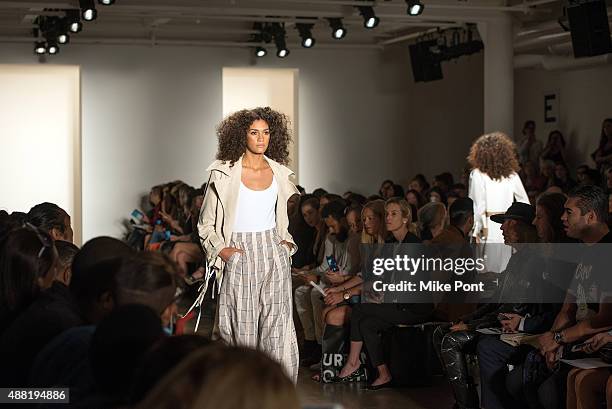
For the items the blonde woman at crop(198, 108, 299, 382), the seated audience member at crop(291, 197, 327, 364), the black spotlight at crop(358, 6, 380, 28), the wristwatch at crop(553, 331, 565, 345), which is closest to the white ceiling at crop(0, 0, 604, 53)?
the black spotlight at crop(358, 6, 380, 28)

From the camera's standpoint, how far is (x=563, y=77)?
470 inches

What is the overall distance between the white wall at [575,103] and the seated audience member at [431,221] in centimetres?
512

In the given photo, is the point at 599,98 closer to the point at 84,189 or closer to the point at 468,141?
the point at 468,141

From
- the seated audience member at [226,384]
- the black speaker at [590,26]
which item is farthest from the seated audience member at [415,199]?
the seated audience member at [226,384]

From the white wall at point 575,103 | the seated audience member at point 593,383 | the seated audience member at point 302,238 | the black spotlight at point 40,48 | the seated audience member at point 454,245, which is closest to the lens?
the seated audience member at point 593,383

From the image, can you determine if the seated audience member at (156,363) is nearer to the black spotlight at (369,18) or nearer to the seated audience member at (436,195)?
the seated audience member at (436,195)

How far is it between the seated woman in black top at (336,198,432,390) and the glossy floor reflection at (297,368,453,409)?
0.10 metres

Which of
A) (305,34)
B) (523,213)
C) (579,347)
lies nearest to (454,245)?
(523,213)

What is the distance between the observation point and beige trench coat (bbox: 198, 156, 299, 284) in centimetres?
460

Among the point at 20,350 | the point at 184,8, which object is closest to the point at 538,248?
the point at 20,350

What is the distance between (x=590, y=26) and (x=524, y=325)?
4.93 metres

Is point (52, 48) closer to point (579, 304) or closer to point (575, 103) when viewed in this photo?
point (575, 103)

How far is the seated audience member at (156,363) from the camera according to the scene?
152 cm

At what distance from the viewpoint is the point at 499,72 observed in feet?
34.0
